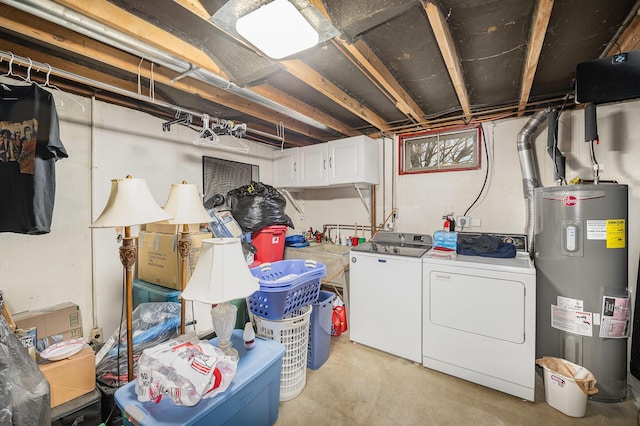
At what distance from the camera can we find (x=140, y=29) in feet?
4.58

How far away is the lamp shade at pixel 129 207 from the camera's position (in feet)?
4.07

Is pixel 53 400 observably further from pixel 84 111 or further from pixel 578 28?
pixel 578 28

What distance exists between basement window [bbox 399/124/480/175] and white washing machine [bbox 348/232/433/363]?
105cm

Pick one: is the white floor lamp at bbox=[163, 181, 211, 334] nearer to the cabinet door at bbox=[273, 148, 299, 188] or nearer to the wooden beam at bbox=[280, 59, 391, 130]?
the wooden beam at bbox=[280, 59, 391, 130]

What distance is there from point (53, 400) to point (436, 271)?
252 cm

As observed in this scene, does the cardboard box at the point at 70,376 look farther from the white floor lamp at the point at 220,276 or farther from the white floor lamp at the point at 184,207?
the white floor lamp at the point at 220,276

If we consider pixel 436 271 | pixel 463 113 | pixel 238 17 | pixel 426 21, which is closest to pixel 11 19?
pixel 238 17

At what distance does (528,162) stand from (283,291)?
2.55 meters

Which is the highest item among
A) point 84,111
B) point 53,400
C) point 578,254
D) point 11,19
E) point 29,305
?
point 11,19

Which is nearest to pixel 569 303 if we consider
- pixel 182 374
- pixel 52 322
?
pixel 182 374

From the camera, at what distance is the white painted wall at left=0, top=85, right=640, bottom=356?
203 cm

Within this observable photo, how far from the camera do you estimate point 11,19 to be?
1329 millimetres

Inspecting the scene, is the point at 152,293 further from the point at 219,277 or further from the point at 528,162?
the point at 528,162

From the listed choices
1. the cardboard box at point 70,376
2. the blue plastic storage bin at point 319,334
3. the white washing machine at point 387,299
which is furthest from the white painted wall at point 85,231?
the white washing machine at point 387,299
